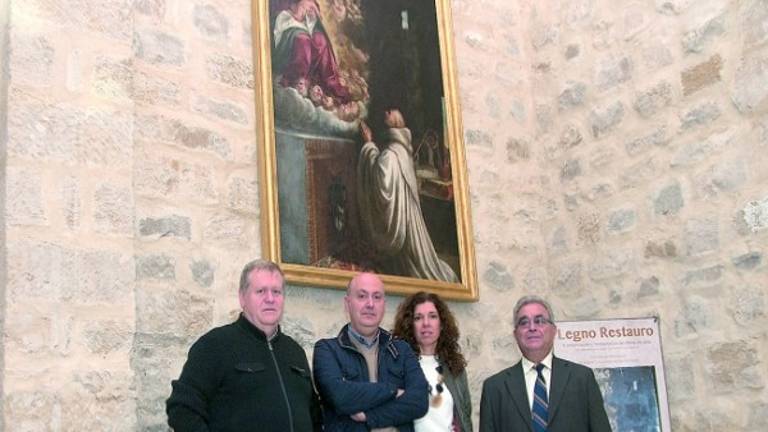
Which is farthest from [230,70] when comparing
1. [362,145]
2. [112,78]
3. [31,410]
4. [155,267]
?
[31,410]

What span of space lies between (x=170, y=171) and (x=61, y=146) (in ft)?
2.72

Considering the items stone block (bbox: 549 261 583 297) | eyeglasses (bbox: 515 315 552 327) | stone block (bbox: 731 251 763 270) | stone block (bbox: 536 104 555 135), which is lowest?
eyeglasses (bbox: 515 315 552 327)

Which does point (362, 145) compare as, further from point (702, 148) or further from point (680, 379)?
point (680, 379)

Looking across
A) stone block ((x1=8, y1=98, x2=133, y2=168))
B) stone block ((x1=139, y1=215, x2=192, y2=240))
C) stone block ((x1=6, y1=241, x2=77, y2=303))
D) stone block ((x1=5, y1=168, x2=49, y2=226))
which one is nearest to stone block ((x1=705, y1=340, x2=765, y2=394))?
stone block ((x1=139, y1=215, x2=192, y2=240))

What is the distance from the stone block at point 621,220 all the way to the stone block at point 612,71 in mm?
808

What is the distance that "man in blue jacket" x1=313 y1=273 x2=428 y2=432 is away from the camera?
140 inches

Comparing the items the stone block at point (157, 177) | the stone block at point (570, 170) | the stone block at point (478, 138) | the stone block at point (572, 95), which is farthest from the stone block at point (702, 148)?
the stone block at point (157, 177)

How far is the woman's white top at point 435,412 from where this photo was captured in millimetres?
3855

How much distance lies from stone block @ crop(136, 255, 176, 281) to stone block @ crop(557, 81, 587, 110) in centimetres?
297

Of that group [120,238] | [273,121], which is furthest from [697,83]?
[120,238]

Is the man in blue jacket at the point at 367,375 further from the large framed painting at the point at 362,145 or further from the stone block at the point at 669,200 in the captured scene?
the stone block at the point at 669,200

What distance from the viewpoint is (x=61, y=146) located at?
3.50 meters

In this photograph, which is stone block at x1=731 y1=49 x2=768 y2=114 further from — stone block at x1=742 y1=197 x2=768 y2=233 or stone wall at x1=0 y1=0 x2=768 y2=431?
stone block at x1=742 y1=197 x2=768 y2=233

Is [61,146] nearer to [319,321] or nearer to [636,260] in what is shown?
[319,321]
